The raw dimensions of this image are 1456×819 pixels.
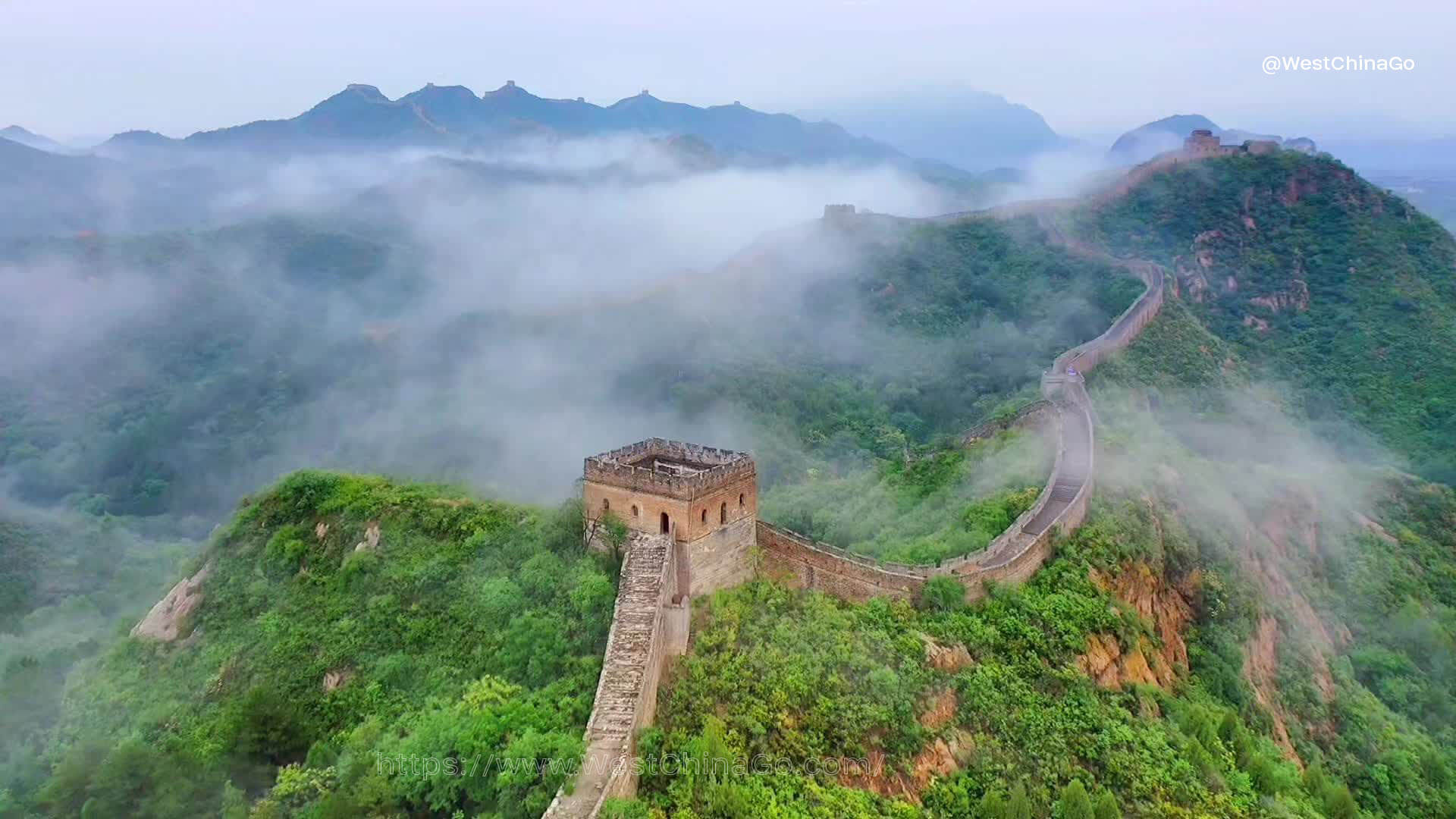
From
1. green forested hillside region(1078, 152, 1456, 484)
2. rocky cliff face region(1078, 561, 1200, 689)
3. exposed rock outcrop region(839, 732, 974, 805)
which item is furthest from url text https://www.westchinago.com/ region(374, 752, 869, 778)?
green forested hillside region(1078, 152, 1456, 484)

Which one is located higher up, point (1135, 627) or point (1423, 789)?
point (1135, 627)

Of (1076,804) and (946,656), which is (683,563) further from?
(1076,804)

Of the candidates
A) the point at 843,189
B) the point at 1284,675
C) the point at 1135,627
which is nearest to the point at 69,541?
the point at 1135,627

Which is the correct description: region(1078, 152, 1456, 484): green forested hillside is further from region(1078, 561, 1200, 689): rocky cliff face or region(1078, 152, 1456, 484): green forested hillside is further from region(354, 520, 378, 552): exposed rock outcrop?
region(354, 520, 378, 552): exposed rock outcrop

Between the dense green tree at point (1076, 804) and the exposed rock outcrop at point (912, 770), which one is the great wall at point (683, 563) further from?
the dense green tree at point (1076, 804)

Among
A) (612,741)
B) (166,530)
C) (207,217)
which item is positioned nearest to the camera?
(612,741)

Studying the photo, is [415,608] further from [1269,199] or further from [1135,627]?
[1269,199]

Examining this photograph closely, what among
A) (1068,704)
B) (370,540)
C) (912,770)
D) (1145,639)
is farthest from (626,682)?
(1145,639)
